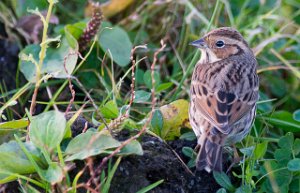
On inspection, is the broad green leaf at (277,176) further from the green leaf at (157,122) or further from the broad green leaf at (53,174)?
the broad green leaf at (53,174)

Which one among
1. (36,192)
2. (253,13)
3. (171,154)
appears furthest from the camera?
(253,13)

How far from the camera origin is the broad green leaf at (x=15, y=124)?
3453 millimetres

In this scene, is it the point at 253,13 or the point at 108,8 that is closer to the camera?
the point at 108,8

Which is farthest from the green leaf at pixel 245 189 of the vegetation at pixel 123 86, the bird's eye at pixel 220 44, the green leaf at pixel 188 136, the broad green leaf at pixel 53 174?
the bird's eye at pixel 220 44

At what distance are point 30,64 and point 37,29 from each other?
55cm

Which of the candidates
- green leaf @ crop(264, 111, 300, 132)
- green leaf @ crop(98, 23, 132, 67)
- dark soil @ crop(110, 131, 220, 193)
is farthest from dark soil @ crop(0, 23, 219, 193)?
green leaf @ crop(98, 23, 132, 67)

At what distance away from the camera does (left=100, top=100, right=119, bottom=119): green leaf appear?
357cm

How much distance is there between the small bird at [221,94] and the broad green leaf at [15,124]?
0.90 meters

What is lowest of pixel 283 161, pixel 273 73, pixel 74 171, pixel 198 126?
Answer: pixel 273 73

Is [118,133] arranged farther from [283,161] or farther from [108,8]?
[108,8]

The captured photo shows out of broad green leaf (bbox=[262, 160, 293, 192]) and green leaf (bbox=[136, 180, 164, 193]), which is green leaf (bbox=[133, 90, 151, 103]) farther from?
broad green leaf (bbox=[262, 160, 293, 192])

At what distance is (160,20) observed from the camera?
5285 millimetres

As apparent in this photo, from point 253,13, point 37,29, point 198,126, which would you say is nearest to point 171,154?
point 198,126

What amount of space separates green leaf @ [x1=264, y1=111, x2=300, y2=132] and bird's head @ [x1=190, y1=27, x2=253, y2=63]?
1.69ft
